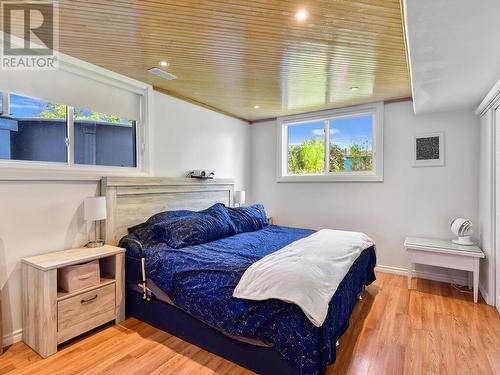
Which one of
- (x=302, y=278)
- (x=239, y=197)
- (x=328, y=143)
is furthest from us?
(x=239, y=197)

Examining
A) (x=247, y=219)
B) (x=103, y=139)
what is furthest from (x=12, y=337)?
(x=247, y=219)

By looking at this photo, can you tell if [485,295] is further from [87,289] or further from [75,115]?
[75,115]

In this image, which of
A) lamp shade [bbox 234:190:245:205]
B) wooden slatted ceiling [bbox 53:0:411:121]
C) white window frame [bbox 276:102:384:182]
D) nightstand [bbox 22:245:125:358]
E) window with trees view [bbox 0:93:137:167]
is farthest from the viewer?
lamp shade [bbox 234:190:245:205]

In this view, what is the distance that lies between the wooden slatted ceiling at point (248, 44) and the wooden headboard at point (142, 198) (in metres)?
1.17

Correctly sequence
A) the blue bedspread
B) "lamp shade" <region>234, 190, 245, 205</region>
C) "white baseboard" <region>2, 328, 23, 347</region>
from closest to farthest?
the blue bedspread, "white baseboard" <region>2, 328, 23, 347</region>, "lamp shade" <region>234, 190, 245, 205</region>

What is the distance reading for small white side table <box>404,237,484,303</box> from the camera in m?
2.85

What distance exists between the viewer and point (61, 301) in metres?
2.04

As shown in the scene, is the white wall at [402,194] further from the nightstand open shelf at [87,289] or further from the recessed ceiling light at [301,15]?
the nightstand open shelf at [87,289]

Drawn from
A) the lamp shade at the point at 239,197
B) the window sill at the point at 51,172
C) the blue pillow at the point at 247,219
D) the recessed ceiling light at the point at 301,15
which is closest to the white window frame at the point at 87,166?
the window sill at the point at 51,172

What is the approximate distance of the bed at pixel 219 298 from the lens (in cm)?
159

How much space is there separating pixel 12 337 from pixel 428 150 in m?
4.72

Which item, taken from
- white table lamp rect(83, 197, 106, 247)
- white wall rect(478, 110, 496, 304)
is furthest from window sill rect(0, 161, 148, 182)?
white wall rect(478, 110, 496, 304)

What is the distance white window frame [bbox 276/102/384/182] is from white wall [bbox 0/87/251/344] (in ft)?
5.31

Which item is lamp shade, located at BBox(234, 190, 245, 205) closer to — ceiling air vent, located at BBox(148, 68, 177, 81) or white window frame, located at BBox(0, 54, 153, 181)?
white window frame, located at BBox(0, 54, 153, 181)
